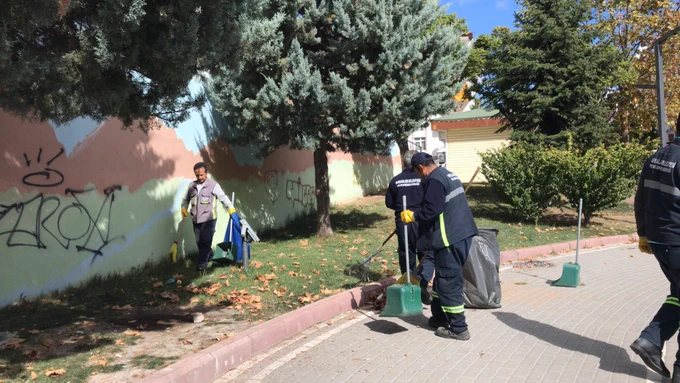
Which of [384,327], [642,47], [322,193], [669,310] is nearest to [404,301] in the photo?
[384,327]

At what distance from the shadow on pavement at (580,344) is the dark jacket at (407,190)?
1678 millimetres

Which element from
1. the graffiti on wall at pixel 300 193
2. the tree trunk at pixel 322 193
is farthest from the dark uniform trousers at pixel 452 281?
the graffiti on wall at pixel 300 193

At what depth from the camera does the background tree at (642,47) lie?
75.6ft

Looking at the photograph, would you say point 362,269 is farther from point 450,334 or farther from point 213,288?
point 450,334

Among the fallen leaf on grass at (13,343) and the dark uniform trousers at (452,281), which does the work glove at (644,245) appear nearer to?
the dark uniform trousers at (452,281)

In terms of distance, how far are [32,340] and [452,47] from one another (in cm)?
819

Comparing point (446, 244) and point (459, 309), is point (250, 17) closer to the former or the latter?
point (446, 244)

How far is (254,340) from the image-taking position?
5305mm

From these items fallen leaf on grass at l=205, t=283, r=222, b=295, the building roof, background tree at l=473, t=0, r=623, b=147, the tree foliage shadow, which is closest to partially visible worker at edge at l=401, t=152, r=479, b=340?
fallen leaf on grass at l=205, t=283, r=222, b=295

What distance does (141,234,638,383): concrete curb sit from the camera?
14.5ft

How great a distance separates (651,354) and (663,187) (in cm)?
127

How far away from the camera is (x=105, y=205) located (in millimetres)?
8055

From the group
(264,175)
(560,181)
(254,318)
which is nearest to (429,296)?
(254,318)

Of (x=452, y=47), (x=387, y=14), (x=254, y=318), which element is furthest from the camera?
(x=452, y=47)
